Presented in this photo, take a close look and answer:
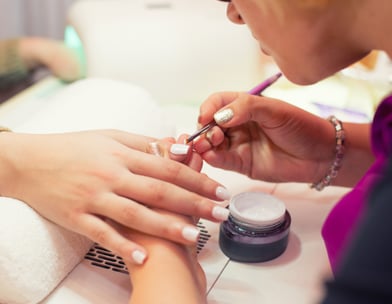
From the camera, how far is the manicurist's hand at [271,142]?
0.76 meters

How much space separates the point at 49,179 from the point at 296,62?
1.04ft

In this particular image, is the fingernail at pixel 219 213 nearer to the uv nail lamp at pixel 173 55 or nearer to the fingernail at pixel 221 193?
the fingernail at pixel 221 193

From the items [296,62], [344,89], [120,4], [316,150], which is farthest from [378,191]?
[120,4]

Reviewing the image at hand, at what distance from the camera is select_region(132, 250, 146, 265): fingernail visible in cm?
57

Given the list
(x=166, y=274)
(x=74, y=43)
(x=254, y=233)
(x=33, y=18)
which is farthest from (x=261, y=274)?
(x=33, y=18)

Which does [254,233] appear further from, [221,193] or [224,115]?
[224,115]

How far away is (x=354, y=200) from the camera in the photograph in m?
0.60

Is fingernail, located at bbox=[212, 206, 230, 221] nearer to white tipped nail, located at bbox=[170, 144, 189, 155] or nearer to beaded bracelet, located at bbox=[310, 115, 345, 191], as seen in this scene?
white tipped nail, located at bbox=[170, 144, 189, 155]

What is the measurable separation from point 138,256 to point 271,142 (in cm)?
33

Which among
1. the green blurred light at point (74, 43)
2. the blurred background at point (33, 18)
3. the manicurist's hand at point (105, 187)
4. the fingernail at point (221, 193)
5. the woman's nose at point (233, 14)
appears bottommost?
the blurred background at point (33, 18)

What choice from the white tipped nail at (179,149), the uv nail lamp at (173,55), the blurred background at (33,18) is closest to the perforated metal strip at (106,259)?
the white tipped nail at (179,149)

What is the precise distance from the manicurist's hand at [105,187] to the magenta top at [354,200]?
0.42ft

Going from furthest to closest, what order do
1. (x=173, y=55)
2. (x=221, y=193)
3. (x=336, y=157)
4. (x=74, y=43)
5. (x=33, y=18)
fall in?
(x=33, y=18)
(x=74, y=43)
(x=173, y=55)
(x=336, y=157)
(x=221, y=193)

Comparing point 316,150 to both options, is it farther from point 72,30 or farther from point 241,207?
point 72,30
